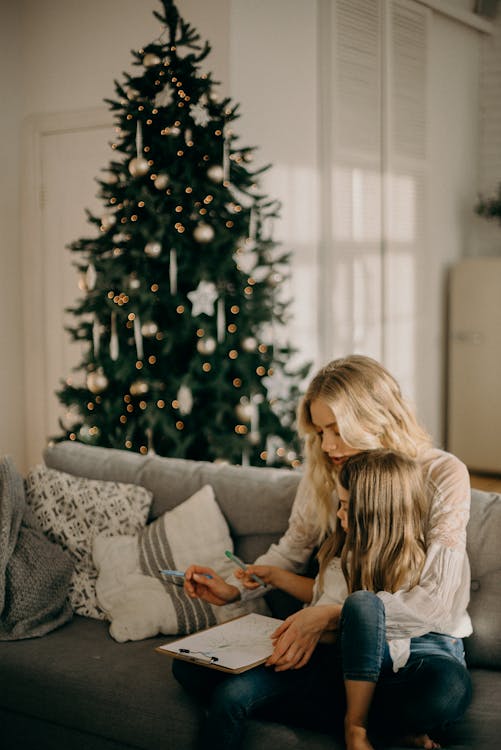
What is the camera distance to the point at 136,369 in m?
3.91

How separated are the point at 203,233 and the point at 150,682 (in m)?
2.00

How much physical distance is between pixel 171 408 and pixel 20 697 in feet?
5.42

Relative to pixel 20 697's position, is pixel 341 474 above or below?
above

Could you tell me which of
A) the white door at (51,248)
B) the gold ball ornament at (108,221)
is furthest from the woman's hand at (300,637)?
the white door at (51,248)

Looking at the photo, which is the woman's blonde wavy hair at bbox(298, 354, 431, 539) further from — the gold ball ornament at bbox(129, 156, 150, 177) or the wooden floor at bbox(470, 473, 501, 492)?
the wooden floor at bbox(470, 473, 501, 492)

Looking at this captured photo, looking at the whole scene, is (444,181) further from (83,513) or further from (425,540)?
(425,540)

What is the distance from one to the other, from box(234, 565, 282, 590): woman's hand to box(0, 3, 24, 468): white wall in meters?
3.31

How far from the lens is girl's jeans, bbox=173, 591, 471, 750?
188cm

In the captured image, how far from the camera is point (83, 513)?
2.79 metres

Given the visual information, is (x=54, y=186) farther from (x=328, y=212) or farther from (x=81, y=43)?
(x=328, y=212)

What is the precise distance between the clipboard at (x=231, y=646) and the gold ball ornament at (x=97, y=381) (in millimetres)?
1806

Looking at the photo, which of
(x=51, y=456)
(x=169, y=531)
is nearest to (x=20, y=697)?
(x=169, y=531)

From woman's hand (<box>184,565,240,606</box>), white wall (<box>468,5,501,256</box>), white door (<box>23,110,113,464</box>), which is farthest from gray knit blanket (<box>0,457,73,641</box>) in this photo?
white wall (<box>468,5,501,256</box>)

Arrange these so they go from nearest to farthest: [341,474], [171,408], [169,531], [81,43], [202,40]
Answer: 1. [341,474]
2. [169,531]
3. [171,408]
4. [202,40]
5. [81,43]
